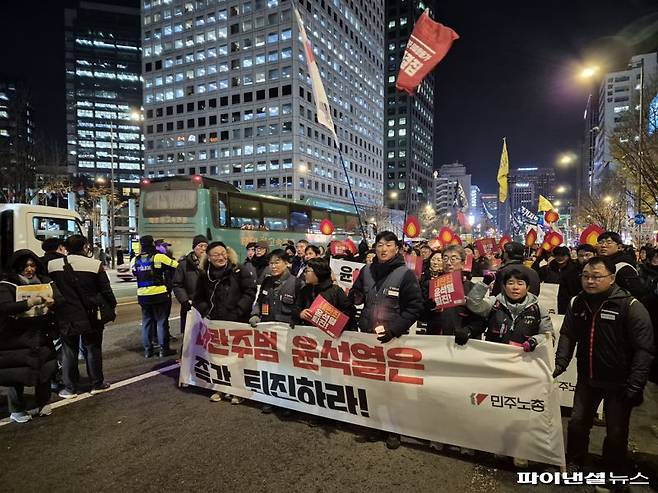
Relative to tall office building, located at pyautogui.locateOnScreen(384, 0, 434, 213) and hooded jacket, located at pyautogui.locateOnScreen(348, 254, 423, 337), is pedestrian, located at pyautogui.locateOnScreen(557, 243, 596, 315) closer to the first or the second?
hooded jacket, located at pyautogui.locateOnScreen(348, 254, 423, 337)

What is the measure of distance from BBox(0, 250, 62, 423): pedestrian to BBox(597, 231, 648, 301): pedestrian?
21.5 feet

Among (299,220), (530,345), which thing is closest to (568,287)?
(530,345)

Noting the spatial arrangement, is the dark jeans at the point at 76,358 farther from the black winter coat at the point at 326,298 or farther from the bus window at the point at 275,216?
the bus window at the point at 275,216

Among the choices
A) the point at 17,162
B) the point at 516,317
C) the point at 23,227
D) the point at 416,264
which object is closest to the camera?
the point at 516,317

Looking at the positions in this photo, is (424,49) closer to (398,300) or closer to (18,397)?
(398,300)

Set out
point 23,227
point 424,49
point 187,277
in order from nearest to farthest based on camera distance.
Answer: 1. point 187,277
2. point 424,49
3. point 23,227

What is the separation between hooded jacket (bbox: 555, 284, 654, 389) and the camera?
2.94 meters

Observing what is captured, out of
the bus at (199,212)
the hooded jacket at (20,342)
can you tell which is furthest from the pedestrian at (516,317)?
the bus at (199,212)

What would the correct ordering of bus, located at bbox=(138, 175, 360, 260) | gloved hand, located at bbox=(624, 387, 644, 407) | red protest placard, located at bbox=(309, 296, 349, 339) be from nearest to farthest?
gloved hand, located at bbox=(624, 387, 644, 407)
red protest placard, located at bbox=(309, 296, 349, 339)
bus, located at bbox=(138, 175, 360, 260)

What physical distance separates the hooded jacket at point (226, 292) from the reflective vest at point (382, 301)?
171 centimetres

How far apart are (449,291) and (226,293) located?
2891 mm

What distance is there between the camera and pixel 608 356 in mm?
3076

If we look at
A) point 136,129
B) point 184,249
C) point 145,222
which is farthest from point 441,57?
point 136,129

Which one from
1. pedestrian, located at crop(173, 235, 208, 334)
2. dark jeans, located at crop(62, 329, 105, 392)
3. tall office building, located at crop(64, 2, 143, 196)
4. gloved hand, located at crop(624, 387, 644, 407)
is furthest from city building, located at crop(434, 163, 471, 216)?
gloved hand, located at crop(624, 387, 644, 407)
